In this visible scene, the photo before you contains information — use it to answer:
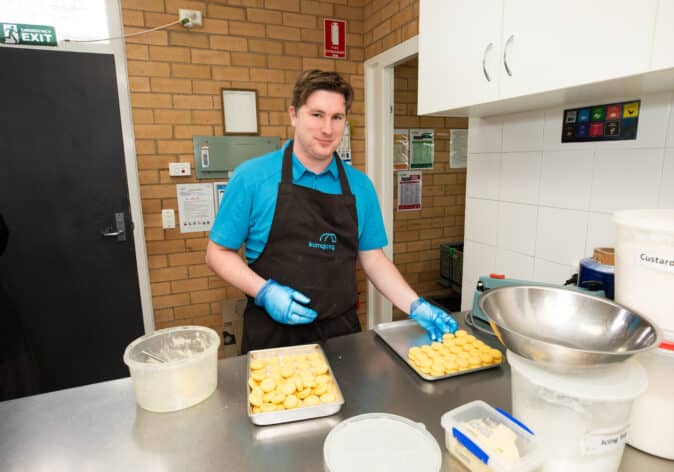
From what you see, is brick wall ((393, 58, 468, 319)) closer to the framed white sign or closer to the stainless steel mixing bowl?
the framed white sign

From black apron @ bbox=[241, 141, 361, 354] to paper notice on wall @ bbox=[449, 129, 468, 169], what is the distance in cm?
237

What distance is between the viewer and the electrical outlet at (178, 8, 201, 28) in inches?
97.7

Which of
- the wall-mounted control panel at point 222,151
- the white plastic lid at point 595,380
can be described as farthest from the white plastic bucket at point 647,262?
the wall-mounted control panel at point 222,151

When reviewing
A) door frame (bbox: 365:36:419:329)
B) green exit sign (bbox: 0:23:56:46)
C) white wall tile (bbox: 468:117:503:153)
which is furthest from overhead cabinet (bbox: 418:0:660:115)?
green exit sign (bbox: 0:23:56:46)

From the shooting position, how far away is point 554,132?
5.18 ft

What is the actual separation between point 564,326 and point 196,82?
2.52m

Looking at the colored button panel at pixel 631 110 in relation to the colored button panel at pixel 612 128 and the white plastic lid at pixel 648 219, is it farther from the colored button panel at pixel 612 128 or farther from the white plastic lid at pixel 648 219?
the white plastic lid at pixel 648 219

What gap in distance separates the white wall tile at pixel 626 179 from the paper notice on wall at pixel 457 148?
88.4 inches

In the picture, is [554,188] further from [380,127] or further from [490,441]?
[380,127]

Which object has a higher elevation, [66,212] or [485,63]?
[485,63]

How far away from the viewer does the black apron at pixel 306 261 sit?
148cm

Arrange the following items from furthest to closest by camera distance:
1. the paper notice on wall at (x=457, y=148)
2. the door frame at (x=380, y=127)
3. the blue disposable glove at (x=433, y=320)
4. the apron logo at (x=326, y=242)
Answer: the paper notice on wall at (x=457, y=148), the door frame at (x=380, y=127), the apron logo at (x=326, y=242), the blue disposable glove at (x=433, y=320)

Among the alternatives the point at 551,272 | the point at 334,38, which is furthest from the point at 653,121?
the point at 334,38

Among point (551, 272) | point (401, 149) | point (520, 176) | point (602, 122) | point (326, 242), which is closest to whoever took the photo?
point (602, 122)
